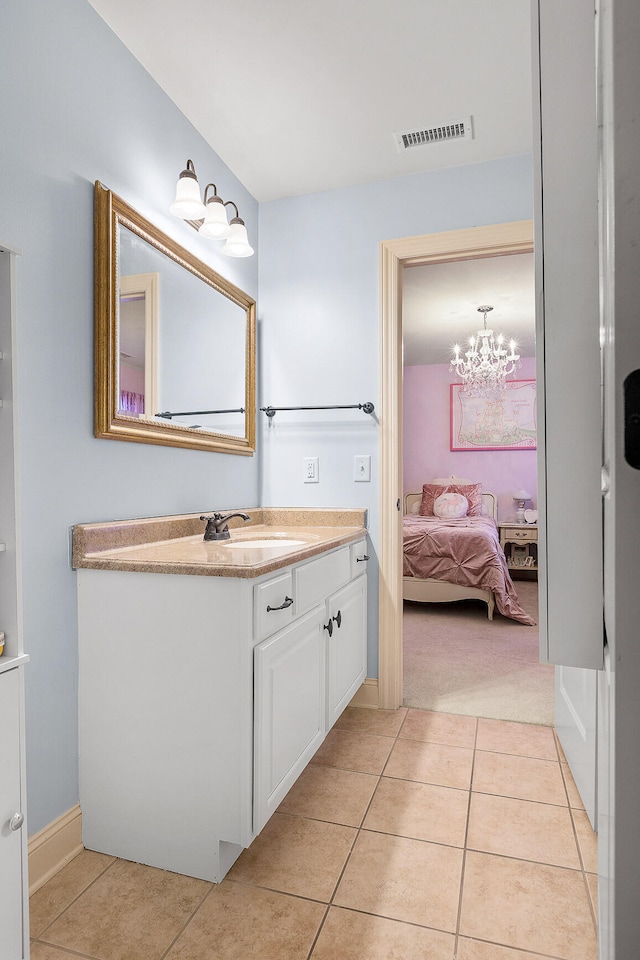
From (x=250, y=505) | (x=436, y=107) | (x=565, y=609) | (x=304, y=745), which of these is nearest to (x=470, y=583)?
(x=250, y=505)

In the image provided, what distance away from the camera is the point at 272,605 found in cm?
162

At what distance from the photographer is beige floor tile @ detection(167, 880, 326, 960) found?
1.29 meters

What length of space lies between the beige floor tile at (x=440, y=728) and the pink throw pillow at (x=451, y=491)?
3.80 metres

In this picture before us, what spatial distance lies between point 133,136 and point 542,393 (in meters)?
2.02

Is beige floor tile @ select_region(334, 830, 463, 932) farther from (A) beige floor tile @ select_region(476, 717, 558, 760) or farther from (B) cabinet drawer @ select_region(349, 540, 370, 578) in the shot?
(B) cabinet drawer @ select_region(349, 540, 370, 578)

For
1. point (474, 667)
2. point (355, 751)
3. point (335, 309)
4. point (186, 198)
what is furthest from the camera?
point (474, 667)

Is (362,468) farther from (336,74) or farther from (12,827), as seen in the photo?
(12,827)

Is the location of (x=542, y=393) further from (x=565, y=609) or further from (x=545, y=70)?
(x=545, y=70)

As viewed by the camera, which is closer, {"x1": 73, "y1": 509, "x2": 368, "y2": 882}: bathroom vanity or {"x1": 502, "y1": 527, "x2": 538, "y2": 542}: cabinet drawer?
{"x1": 73, "y1": 509, "x2": 368, "y2": 882}: bathroom vanity

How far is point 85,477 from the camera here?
172 cm

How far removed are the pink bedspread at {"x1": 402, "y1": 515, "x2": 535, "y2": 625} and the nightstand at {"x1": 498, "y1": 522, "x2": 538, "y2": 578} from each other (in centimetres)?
145

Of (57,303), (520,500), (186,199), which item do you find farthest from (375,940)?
(520,500)

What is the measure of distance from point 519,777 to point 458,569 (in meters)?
2.49

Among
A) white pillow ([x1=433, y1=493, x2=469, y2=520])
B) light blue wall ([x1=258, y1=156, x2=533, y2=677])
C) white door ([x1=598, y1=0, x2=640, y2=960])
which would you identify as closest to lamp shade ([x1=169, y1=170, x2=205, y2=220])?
light blue wall ([x1=258, y1=156, x2=533, y2=677])
